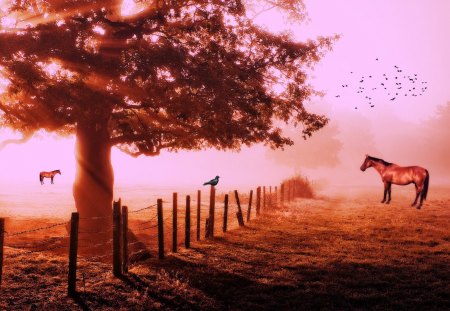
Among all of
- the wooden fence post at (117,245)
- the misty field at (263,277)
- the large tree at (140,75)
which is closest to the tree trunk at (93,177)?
the large tree at (140,75)

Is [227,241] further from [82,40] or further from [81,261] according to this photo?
[82,40]

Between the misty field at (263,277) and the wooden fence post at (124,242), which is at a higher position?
the wooden fence post at (124,242)

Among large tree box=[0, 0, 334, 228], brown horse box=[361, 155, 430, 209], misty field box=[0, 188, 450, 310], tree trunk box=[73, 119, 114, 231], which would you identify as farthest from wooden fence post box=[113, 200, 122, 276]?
brown horse box=[361, 155, 430, 209]

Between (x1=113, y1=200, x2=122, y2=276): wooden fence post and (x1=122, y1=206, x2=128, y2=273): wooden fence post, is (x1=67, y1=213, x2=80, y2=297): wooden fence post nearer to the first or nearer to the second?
(x1=113, y1=200, x2=122, y2=276): wooden fence post

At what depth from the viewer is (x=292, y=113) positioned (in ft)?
61.1

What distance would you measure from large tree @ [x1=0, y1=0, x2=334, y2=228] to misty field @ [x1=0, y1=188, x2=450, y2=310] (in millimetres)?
4737

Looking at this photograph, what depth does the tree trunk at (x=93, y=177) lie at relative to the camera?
58.7 feet

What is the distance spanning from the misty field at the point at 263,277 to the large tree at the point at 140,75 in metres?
4.74

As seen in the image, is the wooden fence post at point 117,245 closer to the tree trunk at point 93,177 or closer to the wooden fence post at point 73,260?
the wooden fence post at point 73,260

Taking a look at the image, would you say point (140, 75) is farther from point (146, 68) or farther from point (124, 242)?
point (124, 242)

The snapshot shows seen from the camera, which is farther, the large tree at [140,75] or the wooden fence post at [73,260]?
the large tree at [140,75]

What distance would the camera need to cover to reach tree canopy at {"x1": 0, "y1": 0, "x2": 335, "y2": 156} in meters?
13.1

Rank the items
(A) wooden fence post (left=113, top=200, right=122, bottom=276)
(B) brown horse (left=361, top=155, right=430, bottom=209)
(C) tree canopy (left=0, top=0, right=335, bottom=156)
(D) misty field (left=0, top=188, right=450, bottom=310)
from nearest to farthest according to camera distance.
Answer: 1. (D) misty field (left=0, top=188, right=450, bottom=310)
2. (A) wooden fence post (left=113, top=200, right=122, bottom=276)
3. (C) tree canopy (left=0, top=0, right=335, bottom=156)
4. (B) brown horse (left=361, top=155, right=430, bottom=209)

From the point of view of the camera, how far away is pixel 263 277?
9.71m
